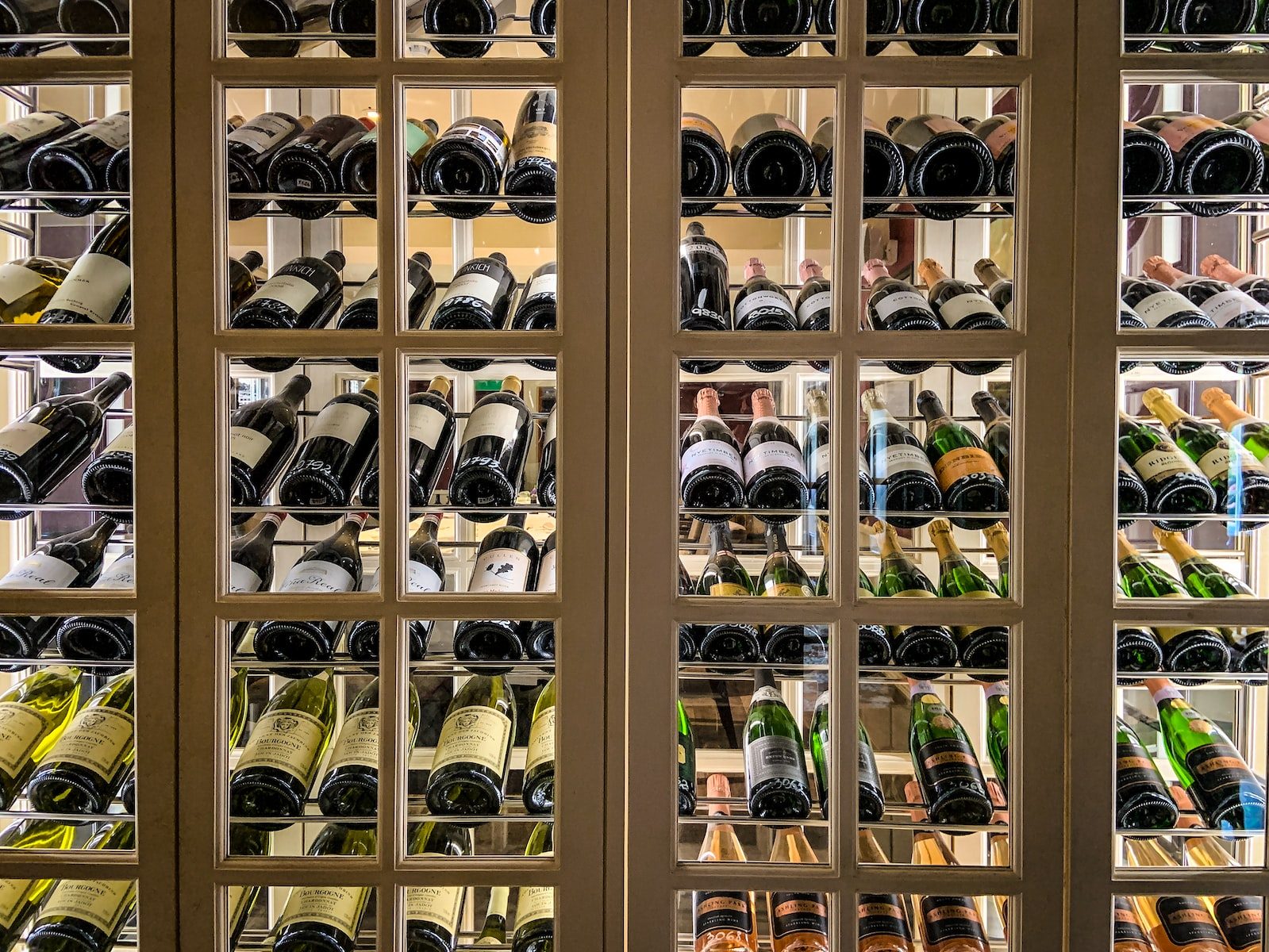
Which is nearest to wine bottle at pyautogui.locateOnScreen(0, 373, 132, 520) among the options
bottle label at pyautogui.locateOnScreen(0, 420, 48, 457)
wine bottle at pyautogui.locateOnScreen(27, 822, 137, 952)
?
bottle label at pyautogui.locateOnScreen(0, 420, 48, 457)

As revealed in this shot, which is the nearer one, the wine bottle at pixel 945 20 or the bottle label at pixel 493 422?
the wine bottle at pixel 945 20

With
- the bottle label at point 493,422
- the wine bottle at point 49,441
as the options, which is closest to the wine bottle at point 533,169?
the bottle label at point 493,422

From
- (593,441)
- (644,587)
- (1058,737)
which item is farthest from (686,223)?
(1058,737)

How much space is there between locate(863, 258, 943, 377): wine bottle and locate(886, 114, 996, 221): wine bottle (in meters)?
0.12

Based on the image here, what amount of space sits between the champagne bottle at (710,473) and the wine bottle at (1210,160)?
755 mm

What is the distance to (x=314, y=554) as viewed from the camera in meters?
1.25

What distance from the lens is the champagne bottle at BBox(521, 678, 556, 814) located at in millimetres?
1190

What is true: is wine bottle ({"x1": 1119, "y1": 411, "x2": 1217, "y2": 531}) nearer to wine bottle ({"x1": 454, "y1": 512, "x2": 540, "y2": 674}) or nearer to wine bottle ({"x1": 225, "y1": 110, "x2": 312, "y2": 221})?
wine bottle ({"x1": 454, "y1": 512, "x2": 540, "y2": 674})

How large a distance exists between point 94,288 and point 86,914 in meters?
0.92

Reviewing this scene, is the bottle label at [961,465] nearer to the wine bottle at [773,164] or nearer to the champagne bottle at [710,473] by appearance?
the champagne bottle at [710,473]

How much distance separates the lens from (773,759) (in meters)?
1.23

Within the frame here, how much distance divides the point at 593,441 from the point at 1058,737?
78cm

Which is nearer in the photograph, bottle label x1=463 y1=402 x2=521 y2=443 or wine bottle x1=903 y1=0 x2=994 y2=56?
wine bottle x1=903 y1=0 x2=994 y2=56

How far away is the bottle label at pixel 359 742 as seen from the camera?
118 cm
